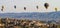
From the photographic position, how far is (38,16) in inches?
66.0

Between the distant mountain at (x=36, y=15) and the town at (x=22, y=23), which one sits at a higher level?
the distant mountain at (x=36, y=15)

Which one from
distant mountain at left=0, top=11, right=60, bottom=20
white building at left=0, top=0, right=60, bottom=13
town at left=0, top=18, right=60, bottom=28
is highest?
white building at left=0, top=0, right=60, bottom=13

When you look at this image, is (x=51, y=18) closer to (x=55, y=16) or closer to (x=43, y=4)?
(x=55, y=16)

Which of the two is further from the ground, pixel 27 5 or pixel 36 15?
pixel 27 5

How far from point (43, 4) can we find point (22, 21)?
325mm

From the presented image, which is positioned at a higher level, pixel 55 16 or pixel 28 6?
pixel 28 6

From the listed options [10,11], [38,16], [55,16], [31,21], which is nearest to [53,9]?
[55,16]

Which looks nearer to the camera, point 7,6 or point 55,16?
point 55,16

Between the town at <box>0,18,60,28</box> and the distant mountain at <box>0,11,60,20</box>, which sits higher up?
the distant mountain at <box>0,11,60,20</box>

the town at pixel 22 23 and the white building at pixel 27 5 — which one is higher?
the white building at pixel 27 5

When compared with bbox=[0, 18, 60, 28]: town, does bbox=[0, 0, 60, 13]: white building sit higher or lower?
higher

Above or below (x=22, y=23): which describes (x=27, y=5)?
above

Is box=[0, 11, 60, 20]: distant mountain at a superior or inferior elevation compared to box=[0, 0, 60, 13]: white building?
inferior

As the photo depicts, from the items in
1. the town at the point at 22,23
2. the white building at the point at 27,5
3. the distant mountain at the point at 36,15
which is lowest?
the town at the point at 22,23
